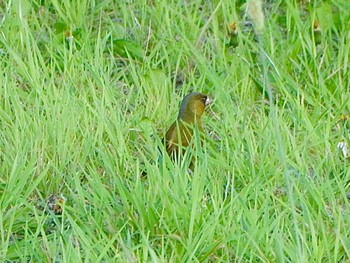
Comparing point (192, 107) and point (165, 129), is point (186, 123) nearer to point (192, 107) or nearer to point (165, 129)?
point (192, 107)

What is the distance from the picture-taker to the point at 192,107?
3.70 meters

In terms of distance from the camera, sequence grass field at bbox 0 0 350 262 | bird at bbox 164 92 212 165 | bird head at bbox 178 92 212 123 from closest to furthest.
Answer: grass field at bbox 0 0 350 262, bird at bbox 164 92 212 165, bird head at bbox 178 92 212 123

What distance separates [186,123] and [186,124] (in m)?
0.01

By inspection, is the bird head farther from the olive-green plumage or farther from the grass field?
the grass field

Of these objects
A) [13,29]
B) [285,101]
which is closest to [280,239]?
[285,101]

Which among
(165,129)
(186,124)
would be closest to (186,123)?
(186,124)

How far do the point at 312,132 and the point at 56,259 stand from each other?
1210 mm

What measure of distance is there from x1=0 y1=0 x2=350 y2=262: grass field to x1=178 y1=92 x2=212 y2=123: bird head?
0.12 meters

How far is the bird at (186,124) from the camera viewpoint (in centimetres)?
353

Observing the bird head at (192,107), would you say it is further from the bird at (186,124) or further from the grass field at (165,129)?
the grass field at (165,129)

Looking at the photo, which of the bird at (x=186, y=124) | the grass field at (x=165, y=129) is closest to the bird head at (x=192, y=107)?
the bird at (x=186, y=124)

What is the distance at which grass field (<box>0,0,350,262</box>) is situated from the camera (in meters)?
2.97

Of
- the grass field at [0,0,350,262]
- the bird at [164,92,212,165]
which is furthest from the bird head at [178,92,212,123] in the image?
the grass field at [0,0,350,262]

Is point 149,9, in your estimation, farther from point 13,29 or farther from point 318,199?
point 318,199
